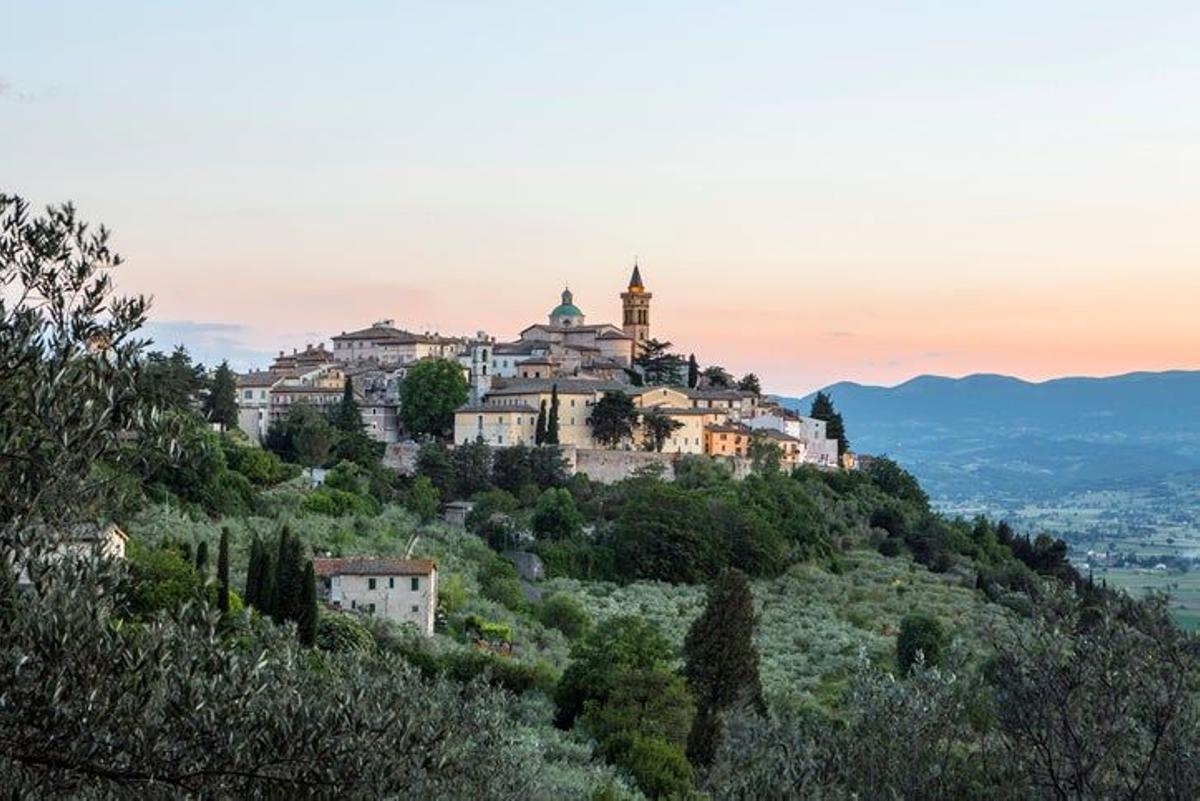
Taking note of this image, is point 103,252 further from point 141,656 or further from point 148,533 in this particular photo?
point 148,533

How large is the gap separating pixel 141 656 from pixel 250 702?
122cm

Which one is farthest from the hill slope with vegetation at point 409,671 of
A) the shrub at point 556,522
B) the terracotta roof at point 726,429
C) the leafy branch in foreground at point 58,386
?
the terracotta roof at point 726,429

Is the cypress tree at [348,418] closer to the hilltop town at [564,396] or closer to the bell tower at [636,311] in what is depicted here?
the hilltop town at [564,396]

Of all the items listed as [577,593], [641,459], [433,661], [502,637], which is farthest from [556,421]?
[433,661]

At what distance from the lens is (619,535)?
54531 millimetres

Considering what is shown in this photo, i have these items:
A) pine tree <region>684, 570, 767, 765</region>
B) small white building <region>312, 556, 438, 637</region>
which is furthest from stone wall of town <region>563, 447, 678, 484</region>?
pine tree <region>684, 570, 767, 765</region>

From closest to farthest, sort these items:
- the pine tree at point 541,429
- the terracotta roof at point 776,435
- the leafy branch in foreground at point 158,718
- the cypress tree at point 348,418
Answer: the leafy branch in foreground at point 158,718 < the cypress tree at point 348,418 < the pine tree at point 541,429 < the terracotta roof at point 776,435

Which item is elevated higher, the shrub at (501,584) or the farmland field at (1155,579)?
the shrub at (501,584)

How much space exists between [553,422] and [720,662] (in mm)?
35160

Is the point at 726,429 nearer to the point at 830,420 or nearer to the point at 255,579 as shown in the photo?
the point at 830,420

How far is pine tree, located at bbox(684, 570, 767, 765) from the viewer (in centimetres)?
2837

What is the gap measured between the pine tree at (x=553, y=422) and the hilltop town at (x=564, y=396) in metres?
0.09

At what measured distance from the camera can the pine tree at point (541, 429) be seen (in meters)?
65.2

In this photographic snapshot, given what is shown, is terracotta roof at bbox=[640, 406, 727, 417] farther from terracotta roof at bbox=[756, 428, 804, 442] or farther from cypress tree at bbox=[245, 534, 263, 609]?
cypress tree at bbox=[245, 534, 263, 609]
